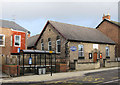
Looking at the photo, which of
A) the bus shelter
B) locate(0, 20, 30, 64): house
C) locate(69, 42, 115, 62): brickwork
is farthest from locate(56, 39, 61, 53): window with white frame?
locate(0, 20, 30, 64): house

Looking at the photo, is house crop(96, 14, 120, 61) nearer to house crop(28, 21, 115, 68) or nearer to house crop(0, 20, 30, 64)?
house crop(28, 21, 115, 68)

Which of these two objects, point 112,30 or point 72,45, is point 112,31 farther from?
point 72,45

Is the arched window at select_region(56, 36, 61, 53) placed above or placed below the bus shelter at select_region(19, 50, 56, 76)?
above

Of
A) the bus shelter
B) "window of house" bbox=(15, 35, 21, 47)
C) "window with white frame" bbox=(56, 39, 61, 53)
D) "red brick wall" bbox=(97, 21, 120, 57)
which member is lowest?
the bus shelter

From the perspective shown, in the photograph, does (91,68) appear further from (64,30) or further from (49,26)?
(49,26)

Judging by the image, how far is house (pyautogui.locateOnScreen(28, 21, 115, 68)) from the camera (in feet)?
79.6

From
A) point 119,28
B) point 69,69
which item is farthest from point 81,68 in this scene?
point 119,28

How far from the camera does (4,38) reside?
21688mm

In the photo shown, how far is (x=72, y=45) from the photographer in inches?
962

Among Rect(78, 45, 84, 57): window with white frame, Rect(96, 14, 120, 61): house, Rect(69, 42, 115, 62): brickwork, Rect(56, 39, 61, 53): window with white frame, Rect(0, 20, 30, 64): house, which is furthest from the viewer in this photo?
Rect(96, 14, 120, 61): house

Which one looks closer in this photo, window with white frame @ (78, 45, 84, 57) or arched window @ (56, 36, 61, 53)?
window with white frame @ (78, 45, 84, 57)

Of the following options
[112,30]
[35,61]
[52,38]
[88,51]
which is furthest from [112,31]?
[35,61]

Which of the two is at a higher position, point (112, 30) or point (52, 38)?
point (112, 30)

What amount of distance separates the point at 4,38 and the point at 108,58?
19403 millimetres
